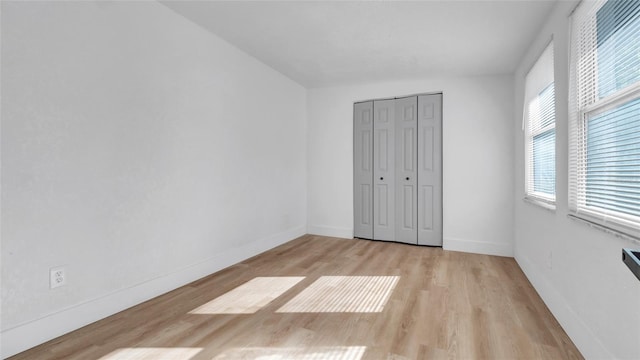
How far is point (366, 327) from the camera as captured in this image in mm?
2037

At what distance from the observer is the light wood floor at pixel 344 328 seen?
5.74 feet

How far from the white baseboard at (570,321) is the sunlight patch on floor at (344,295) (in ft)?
3.99

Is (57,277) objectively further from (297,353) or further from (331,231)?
(331,231)

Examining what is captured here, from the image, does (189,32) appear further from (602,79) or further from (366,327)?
(602,79)

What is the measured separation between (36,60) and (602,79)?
3.33 meters

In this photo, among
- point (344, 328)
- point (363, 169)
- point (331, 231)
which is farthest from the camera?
point (331, 231)

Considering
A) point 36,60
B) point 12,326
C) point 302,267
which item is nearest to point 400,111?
point 302,267

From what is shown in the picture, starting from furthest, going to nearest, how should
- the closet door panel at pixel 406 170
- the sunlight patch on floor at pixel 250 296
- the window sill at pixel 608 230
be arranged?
1. the closet door panel at pixel 406 170
2. the sunlight patch on floor at pixel 250 296
3. the window sill at pixel 608 230

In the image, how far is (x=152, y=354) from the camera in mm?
1714

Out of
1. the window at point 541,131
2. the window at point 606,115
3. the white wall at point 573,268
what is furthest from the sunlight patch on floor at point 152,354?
the window at point 541,131

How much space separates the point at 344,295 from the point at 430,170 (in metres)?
2.49

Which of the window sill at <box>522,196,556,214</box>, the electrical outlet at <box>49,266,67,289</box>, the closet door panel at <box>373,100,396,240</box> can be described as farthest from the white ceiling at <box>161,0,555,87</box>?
the electrical outlet at <box>49,266,67,289</box>

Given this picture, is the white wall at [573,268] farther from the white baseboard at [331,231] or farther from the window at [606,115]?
the white baseboard at [331,231]

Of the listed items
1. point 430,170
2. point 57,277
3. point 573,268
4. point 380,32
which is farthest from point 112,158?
→ point 430,170
